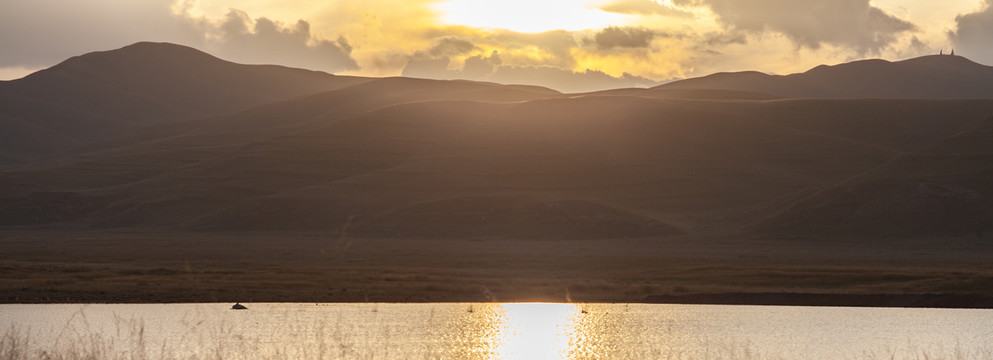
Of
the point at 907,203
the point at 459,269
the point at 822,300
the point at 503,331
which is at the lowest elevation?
the point at 503,331

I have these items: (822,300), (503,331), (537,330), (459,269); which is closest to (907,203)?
(459,269)

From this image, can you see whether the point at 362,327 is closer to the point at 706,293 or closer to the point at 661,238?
the point at 706,293

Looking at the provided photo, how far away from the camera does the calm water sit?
40.6 metres

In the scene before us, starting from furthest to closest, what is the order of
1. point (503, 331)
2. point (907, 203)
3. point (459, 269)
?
point (907, 203)
point (459, 269)
point (503, 331)

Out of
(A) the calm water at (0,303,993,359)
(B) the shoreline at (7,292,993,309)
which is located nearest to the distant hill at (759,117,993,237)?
(B) the shoreline at (7,292,993,309)

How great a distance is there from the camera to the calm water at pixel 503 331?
4056cm

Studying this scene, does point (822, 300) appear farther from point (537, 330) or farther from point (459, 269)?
point (459, 269)

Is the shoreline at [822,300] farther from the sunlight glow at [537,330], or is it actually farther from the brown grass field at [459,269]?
the sunlight glow at [537,330]

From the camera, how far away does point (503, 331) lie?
52531mm

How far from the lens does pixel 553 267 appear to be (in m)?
100

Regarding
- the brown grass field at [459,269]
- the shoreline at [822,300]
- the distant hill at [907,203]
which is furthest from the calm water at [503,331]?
the distant hill at [907,203]

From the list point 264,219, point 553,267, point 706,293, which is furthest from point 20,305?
point 264,219

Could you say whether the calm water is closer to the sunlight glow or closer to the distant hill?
the sunlight glow

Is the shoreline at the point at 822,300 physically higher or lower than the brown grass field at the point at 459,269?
lower
